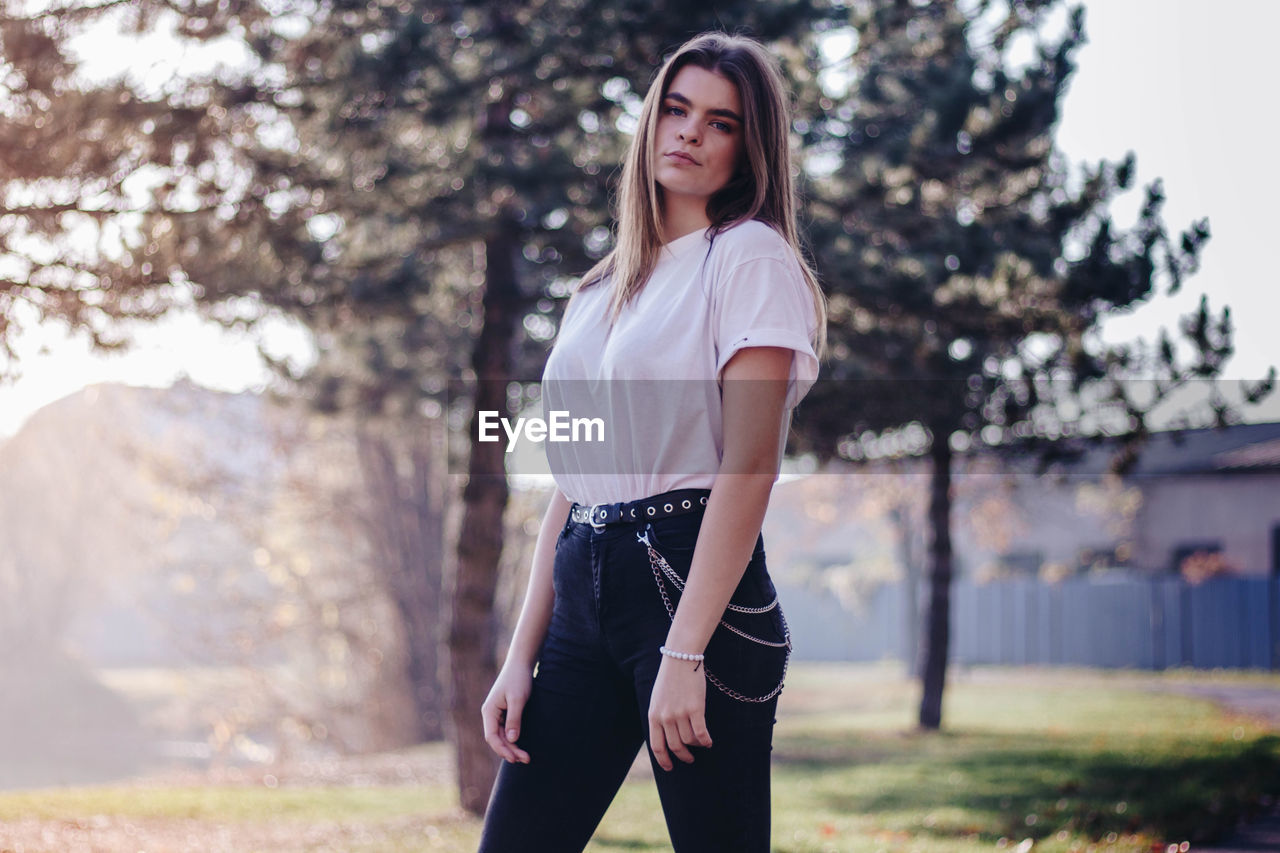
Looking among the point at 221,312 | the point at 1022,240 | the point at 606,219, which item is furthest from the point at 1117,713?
the point at 221,312

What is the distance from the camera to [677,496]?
1.78 m

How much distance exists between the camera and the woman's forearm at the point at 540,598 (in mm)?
2018

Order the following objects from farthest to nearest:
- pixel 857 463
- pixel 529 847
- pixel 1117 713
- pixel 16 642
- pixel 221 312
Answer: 1. pixel 16 642
2. pixel 1117 713
3. pixel 857 463
4. pixel 221 312
5. pixel 529 847

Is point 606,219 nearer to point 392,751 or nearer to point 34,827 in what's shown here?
point 34,827

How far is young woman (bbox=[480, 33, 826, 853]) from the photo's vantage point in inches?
67.4

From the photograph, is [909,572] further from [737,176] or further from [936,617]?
[737,176]

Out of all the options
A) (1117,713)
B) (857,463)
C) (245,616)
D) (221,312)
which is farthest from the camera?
(245,616)

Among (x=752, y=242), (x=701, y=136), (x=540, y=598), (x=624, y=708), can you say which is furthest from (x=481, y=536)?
(x=752, y=242)

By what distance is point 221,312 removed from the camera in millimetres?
6902

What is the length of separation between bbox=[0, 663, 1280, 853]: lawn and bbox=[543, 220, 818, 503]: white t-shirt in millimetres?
4566

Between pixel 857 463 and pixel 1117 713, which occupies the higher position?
pixel 857 463

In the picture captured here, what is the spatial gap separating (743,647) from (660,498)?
0.26 m

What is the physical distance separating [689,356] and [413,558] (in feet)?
53.8

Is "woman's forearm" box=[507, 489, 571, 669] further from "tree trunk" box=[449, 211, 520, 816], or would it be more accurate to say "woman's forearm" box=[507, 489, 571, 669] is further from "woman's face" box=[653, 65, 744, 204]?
"tree trunk" box=[449, 211, 520, 816]
